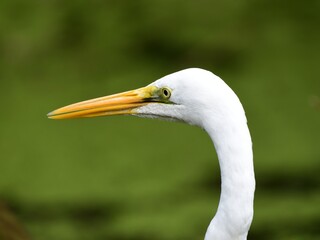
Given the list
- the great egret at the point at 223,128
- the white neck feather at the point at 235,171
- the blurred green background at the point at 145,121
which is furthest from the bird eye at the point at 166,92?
the blurred green background at the point at 145,121

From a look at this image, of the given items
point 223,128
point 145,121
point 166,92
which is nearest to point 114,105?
point 166,92

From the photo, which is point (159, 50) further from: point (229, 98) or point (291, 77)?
point (229, 98)

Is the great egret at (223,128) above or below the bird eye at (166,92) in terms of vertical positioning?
below

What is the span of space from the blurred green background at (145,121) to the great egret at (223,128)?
1303 mm

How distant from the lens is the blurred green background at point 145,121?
3910 millimetres

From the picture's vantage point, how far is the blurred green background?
3910mm

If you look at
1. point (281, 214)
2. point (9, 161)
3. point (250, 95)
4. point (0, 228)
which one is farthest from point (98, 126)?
point (0, 228)

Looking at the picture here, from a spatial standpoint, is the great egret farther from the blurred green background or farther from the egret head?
the blurred green background

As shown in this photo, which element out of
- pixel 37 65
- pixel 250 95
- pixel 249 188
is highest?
pixel 37 65

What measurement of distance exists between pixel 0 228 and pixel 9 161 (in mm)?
1269

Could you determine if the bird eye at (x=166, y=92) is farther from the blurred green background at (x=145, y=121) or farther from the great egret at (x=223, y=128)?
the blurred green background at (x=145, y=121)

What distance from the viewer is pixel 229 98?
2146 mm

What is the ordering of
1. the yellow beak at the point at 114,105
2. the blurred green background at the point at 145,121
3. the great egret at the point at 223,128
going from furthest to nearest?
the blurred green background at the point at 145,121 < the yellow beak at the point at 114,105 < the great egret at the point at 223,128

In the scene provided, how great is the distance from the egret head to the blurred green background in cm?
122
